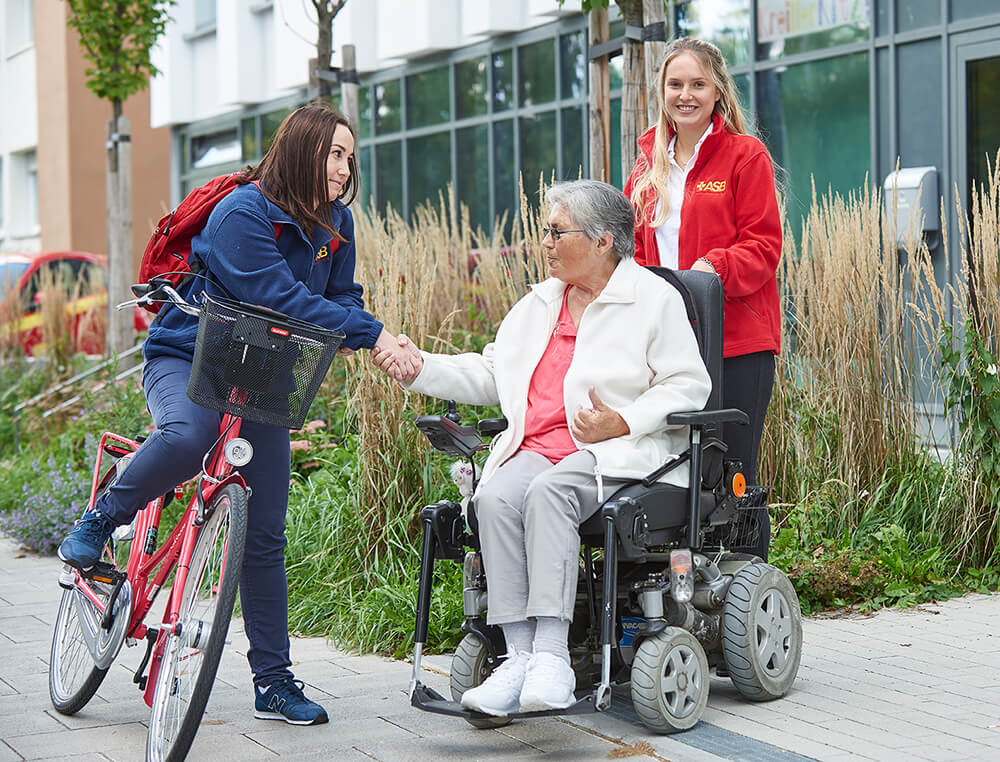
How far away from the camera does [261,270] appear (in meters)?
3.98

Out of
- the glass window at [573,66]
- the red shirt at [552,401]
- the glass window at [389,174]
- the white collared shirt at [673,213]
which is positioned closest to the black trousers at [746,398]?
the white collared shirt at [673,213]

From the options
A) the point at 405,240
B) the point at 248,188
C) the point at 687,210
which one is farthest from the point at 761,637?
the point at 405,240

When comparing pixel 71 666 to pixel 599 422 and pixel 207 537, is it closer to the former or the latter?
pixel 207 537

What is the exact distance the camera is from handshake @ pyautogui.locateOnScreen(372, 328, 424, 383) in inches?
166

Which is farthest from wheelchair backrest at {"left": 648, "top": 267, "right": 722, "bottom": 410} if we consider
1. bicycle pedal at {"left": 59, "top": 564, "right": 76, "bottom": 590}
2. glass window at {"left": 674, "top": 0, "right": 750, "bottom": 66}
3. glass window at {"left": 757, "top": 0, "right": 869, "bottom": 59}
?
glass window at {"left": 674, "top": 0, "right": 750, "bottom": 66}

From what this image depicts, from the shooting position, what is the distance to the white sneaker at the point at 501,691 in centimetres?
377

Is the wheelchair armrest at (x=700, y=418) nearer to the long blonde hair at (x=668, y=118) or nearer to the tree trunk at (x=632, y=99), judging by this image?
the long blonde hair at (x=668, y=118)

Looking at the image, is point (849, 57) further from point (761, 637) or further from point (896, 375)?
point (761, 637)

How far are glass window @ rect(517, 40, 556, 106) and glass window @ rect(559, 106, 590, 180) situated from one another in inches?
13.6

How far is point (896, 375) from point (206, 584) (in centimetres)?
371

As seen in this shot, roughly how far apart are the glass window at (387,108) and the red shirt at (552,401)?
511 inches

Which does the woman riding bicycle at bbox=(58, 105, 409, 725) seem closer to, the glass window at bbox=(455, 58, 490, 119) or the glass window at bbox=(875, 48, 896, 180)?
the glass window at bbox=(875, 48, 896, 180)

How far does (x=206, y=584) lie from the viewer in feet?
12.8

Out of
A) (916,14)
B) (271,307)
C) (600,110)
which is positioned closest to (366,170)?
(916,14)
